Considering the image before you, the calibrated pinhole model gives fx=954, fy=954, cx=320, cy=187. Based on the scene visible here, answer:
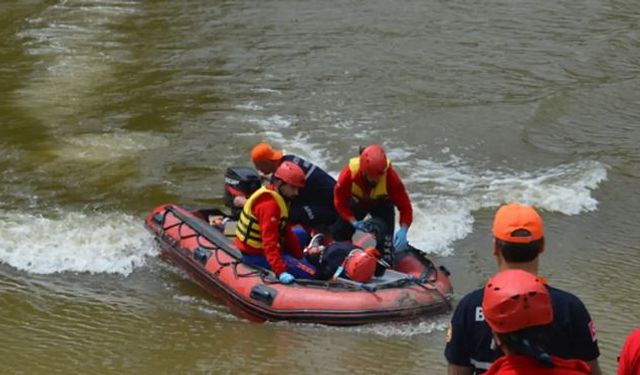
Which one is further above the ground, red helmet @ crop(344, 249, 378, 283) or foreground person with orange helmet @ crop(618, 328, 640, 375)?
foreground person with orange helmet @ crop(618, 328, 640, 375)

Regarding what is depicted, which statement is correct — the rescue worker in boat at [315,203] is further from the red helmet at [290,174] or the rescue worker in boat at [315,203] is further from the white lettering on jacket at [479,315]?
the white lettering on jacket at [479,315]

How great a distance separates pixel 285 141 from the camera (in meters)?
12.7

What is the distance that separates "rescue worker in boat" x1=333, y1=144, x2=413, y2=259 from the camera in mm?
7230

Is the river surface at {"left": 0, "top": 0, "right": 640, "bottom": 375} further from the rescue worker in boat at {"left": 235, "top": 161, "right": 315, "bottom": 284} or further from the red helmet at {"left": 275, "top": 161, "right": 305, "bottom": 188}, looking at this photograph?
the red helmet at {"left": 275, "top": 161, "right": 305, "bottom": 188}

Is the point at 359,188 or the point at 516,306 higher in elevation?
the point at 516,306

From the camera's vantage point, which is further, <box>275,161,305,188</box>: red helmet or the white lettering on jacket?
<box>275,161,305,188</box>: red helmet

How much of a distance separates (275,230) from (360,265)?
0.71 meters

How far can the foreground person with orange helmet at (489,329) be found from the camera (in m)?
3.07

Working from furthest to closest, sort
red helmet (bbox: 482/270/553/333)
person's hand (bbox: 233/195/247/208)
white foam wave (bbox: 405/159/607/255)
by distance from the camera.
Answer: white foam wave (bbox: 405/159/607/255)
person's hand (bbox: 233/195/247/208)
red helmet (bbox: 482/270/553/333)

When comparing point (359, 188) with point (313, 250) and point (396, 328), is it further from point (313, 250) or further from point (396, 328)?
point (396, 328)

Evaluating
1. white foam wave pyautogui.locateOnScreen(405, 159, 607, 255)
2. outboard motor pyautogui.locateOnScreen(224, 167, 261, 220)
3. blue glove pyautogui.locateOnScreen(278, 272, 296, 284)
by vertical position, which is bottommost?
white foam wave pyautogui.locateOnScreen(405, 159, 607, 255)

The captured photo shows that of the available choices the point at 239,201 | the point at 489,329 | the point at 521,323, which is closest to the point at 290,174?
the point at 239,201

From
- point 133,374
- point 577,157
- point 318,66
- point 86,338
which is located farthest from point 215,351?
point 318,66

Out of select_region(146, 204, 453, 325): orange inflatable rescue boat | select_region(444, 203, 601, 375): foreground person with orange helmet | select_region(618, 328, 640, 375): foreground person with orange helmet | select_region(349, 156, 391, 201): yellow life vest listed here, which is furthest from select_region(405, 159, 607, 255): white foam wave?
select_region(618, 328, 640, 375): foreground person with orange helmet
